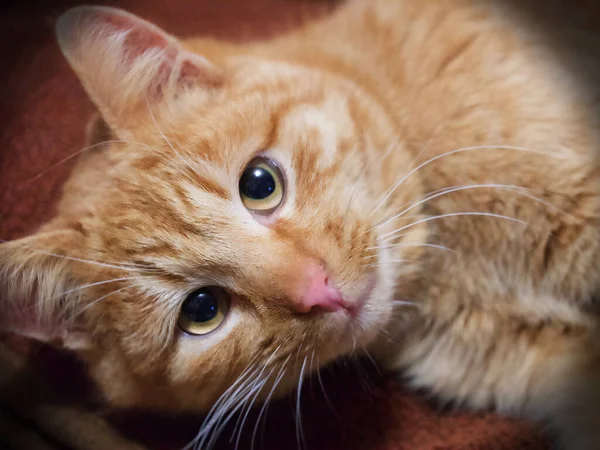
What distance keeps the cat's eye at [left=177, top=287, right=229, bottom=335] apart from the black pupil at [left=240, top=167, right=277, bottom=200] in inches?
7.4

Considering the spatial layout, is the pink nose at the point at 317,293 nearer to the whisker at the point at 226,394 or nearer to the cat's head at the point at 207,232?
the cat's head at the point at 207,232

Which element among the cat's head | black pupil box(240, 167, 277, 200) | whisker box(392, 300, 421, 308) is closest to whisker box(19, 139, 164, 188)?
the cat's head

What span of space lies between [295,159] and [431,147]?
0.33 meters

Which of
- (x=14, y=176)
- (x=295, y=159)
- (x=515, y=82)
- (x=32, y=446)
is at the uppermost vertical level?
(x=515, y=82)

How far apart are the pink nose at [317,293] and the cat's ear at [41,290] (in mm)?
448

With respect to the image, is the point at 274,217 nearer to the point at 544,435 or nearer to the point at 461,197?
the point at 461,197

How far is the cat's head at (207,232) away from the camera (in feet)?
3.10

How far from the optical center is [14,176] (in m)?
1.50

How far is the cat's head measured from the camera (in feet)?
3.10

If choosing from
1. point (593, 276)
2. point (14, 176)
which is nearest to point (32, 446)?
point (14, 176)

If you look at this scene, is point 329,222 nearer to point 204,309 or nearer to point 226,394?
point 204,309

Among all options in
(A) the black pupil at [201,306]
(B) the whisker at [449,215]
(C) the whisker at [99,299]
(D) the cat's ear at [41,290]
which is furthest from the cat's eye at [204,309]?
(B) the whisker at [449,215]

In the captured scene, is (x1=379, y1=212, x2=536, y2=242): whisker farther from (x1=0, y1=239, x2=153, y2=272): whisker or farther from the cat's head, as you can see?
(x1=0, y1=239, x2=153, y2=272): whisker

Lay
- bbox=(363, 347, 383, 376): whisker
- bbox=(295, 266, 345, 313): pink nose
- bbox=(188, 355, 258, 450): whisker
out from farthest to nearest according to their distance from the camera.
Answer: bbox=(363, 347, 383, 376): whisker < bbox=(188, 355, 258, 450): whisker < bbox=(295, 266, 345, 313): pink nose
